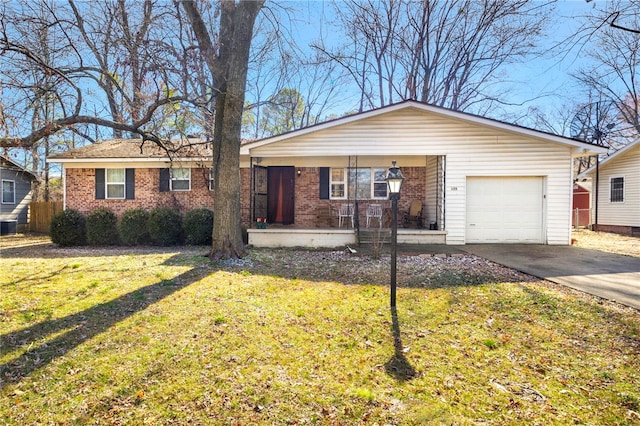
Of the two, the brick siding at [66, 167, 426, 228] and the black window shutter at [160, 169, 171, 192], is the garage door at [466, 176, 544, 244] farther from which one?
the black window shutter at [160, 169, 171, 192]

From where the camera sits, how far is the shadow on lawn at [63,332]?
3148 mm

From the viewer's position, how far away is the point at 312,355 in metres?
3.51

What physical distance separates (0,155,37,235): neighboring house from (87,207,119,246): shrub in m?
9.41

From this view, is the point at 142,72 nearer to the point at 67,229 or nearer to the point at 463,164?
the point at 67,229

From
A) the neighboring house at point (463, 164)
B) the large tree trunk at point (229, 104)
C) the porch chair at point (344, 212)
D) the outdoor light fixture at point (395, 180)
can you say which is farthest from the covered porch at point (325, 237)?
the outdoor light fixture at point (395, 180)

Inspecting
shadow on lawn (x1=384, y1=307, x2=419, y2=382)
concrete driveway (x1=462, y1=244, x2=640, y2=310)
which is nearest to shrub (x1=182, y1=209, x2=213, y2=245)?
concrete driveway (x1=462, y1=244, x2=640, y2=310)

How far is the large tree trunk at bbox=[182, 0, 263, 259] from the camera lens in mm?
8242

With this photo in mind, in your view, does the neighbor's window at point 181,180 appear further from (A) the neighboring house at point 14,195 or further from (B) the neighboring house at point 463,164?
(A) the neighboring house at point 14,195

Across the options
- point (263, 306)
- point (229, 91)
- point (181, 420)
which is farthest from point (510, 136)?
point (181, 420)

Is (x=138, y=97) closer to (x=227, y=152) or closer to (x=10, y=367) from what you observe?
(x=227, y=152)

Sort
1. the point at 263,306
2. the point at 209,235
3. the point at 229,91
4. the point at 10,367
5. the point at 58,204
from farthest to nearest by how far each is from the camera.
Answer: the point at 58,204 → the point at 209,235 → the point at 229,91 → the point at 263,306 → the point at 10,367

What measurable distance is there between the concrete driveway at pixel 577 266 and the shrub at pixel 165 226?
9.59 m

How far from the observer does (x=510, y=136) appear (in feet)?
33.8

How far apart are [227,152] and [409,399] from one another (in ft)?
23.2
